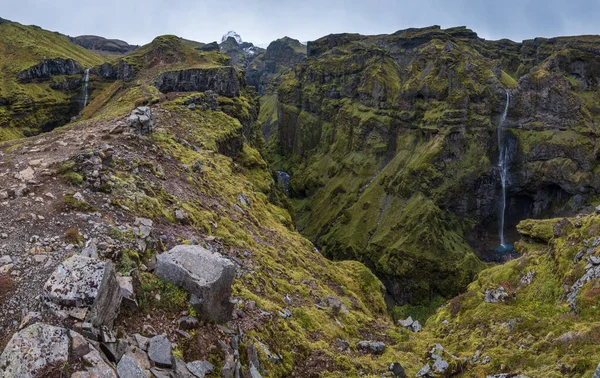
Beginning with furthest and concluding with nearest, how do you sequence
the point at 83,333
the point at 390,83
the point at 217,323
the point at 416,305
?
1. the point at 390,83
2. the point at 416,305
3. the point at 217,323
4. the point at 83,333

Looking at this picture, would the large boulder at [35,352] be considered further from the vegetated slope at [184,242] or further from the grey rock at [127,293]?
the grey rock at [127,293]

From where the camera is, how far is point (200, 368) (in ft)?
42.2

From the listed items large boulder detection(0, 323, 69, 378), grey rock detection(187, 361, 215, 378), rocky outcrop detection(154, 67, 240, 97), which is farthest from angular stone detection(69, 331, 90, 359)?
rocky outcrop detection(154, 67, 240, 97)

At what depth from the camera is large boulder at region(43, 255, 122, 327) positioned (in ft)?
37.7

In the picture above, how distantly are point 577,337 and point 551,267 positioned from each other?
43.7 ft

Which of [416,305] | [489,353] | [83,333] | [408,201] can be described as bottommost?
[416,305]

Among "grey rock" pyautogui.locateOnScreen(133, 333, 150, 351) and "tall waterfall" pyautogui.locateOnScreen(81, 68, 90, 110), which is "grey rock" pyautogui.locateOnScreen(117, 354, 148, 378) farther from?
"tall waterfall" pyautogui.locateOnScreen(81, 68, 90, 110)

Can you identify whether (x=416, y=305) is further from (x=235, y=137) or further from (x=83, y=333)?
(x=83, y=333)

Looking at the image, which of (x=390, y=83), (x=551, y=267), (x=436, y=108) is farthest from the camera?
(x=390, y=83)

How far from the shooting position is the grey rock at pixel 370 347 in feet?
77.9

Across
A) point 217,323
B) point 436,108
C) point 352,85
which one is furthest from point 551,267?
point 352,85

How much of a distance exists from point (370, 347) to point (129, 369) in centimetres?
1667

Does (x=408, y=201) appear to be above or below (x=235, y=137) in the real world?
below

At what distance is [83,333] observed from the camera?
11039mm
